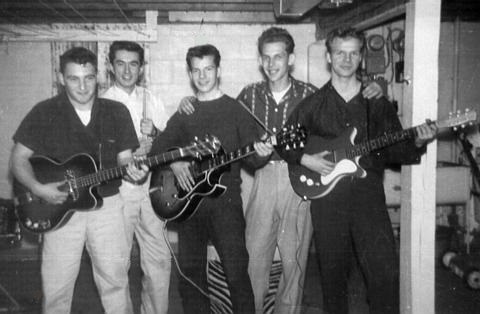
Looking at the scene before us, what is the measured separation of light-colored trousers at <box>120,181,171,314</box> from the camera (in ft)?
7.95

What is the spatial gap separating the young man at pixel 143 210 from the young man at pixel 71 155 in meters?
0.20

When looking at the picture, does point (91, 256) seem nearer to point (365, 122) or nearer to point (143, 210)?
point (143, 210)

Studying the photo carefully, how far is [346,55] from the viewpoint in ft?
7.25

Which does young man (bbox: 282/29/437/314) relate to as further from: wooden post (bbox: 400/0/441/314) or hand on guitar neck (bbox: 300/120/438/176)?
wooden post (bbox: 400/0/441/314)

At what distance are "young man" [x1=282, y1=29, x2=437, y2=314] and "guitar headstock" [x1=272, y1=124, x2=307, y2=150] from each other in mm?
115

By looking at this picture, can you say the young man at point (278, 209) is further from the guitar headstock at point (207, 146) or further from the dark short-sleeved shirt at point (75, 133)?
the dark short-sleeved shirt at point (75, 133)

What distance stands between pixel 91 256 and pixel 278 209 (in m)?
1.02

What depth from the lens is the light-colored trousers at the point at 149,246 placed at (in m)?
2.42

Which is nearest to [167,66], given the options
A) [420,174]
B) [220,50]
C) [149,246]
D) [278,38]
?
[220,50]

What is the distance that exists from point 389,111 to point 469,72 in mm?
3053

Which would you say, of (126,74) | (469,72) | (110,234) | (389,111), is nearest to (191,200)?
(110,234)

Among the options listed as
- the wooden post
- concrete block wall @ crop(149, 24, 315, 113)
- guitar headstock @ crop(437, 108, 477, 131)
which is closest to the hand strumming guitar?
the wooden post

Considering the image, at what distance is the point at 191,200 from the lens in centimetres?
230

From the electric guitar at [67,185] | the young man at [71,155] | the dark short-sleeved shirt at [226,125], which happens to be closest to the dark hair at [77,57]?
the young man at [71,155]
